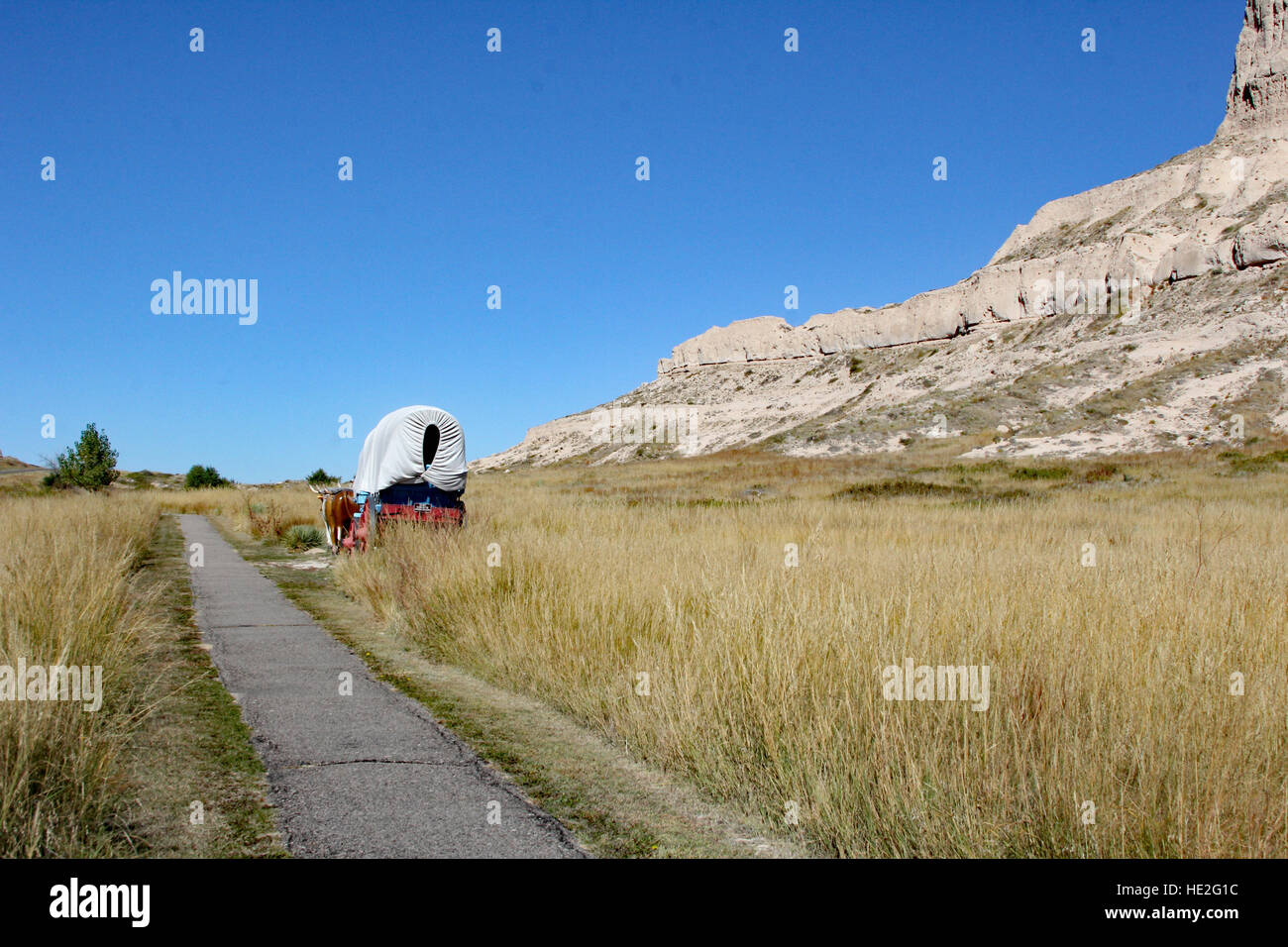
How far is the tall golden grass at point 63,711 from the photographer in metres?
3.34

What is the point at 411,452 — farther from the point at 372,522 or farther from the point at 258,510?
the point at 258,510

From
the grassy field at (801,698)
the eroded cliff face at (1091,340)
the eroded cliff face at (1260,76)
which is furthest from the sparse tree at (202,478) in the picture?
the eroded cliff face at (1260,76)

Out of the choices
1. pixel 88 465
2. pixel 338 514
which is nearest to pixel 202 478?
pixel 88 465

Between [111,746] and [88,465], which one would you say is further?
[88,465]

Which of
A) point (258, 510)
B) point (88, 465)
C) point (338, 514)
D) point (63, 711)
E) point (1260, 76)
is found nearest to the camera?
point (63, 711)

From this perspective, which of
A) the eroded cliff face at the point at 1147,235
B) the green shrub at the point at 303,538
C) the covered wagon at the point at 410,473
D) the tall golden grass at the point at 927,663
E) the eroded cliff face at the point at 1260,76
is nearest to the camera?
the tall golden grass at the point at 927,663

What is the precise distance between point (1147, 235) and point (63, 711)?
89.4m

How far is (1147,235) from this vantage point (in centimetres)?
7506

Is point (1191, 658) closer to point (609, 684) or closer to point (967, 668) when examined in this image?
point (967, 668)

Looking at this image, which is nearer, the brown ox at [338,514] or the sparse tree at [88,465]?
the brown ox at [338,514]

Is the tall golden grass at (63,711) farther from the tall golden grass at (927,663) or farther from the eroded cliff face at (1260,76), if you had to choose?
the eroded cliff face at (1260,76)

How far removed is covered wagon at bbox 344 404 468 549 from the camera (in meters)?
14.5
